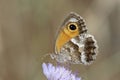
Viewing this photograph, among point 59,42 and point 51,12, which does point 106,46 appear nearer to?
point 51,12

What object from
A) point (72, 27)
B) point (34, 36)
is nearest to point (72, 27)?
point (72, 27)

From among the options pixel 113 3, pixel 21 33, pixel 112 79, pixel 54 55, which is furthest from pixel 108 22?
pixel 54 55

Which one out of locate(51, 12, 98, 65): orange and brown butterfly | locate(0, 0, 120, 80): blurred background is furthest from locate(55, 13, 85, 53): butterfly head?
locate(0, 0, 120, 80): blurred background

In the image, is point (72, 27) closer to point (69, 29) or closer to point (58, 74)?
point (69, 29)

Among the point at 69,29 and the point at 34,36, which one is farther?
the point at 34,36

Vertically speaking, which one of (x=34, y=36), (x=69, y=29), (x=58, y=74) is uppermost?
(x=34, y=36)

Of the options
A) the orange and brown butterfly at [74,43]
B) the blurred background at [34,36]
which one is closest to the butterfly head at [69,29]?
the orange and brown butterfly at [74,43]

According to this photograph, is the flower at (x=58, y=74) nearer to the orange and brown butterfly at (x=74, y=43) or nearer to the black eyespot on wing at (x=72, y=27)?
the orange and brown butterfly at (x=74, y=43)

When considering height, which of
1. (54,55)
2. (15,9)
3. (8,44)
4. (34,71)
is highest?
(15,9)
